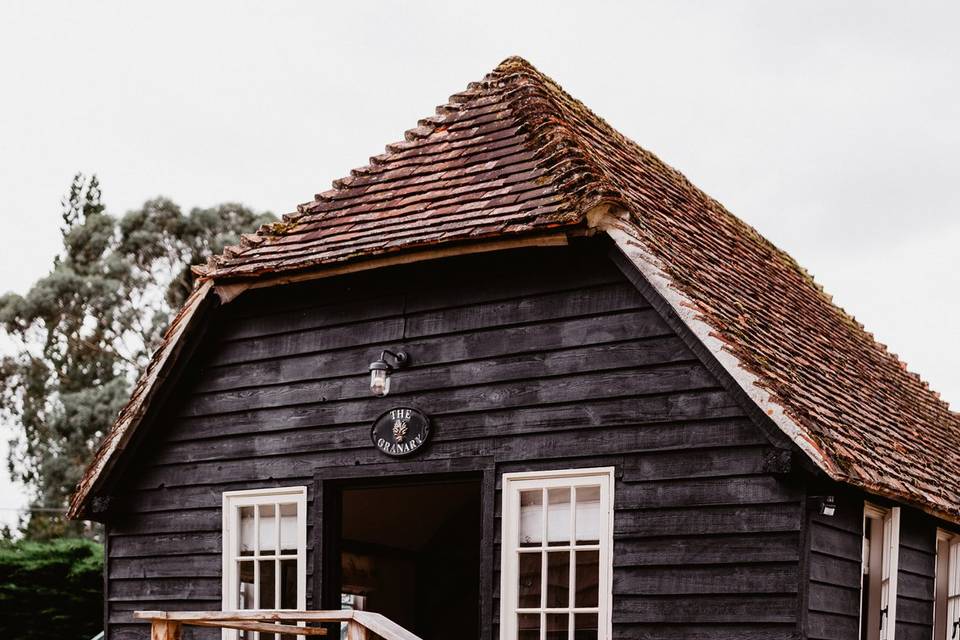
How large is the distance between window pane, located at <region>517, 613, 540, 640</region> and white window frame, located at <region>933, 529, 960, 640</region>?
3.40 meters

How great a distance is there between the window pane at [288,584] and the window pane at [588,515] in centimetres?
249

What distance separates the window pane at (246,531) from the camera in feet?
35.1

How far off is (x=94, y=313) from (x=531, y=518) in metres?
24.0

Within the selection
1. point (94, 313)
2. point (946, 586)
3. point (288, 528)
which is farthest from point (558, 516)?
point (94, 313)

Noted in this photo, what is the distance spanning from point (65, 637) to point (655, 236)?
45.4 ft

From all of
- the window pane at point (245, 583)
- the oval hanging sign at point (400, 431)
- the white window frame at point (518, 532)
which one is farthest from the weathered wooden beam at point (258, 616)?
the window pane at point (245, 583)

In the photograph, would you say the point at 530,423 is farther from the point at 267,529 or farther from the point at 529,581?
the point at 267,529

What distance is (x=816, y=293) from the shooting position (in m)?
15.3

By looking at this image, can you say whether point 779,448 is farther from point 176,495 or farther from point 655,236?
point 176,495

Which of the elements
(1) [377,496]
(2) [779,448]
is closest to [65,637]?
(1) [377,496]

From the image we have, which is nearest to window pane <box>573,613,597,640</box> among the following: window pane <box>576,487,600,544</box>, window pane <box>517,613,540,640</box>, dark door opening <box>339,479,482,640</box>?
window pane <box>517,613,540,640</box>

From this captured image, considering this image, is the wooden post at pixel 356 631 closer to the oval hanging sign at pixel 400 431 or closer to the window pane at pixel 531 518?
the window pane at pixel 531 518

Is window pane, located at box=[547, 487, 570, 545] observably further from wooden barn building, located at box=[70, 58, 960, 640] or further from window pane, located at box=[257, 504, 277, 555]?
window pane, located at box=[257, 504, 277, 555]

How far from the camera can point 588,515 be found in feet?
29.8
